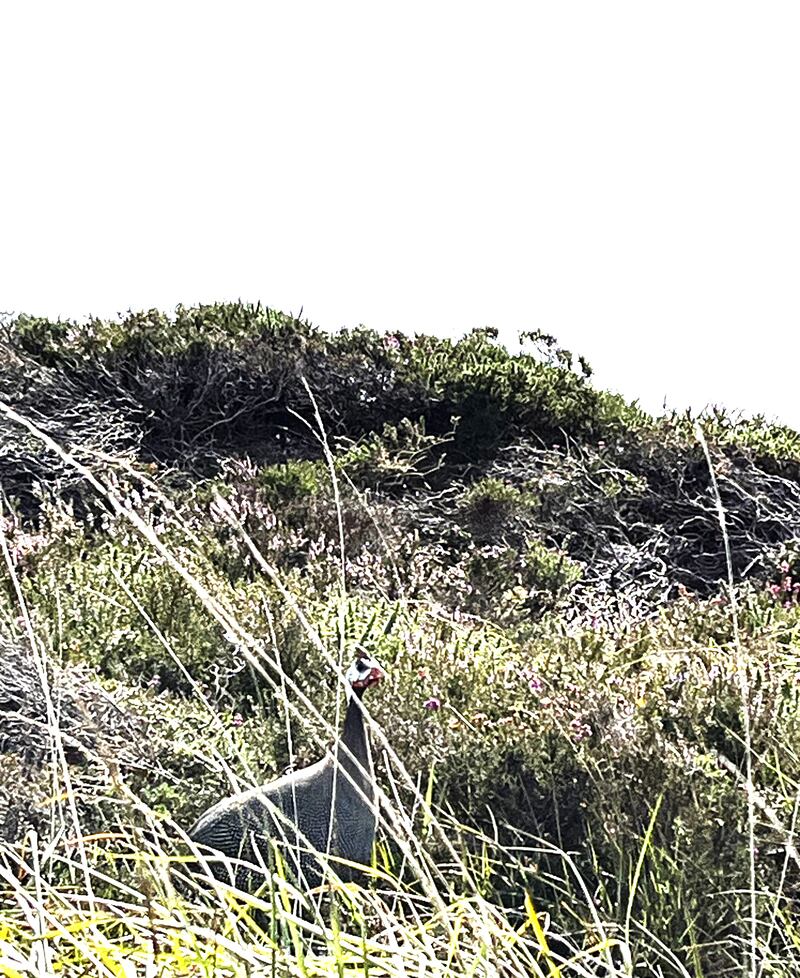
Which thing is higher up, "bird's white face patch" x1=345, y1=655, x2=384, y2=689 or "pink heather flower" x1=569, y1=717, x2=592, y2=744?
"bird's white face patch" x1=345, y1=655, x2=384, y2=689

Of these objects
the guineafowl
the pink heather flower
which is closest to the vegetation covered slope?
the pink heather flower

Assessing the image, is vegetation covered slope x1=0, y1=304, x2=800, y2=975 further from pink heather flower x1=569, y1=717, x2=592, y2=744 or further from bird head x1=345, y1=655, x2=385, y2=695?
bird head x1=345, y1=655, x2=385, y2=695

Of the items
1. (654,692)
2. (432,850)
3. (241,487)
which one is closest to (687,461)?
(241,487)

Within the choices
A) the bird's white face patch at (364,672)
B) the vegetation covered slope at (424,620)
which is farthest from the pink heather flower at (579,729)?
Result: the bird's white face patch at (364,672)

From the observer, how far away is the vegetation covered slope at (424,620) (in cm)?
405

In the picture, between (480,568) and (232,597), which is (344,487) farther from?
(232,597)

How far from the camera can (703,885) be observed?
4973mm

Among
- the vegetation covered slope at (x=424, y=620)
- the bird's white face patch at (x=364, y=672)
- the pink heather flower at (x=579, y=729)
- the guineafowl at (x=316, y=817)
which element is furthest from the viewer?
the pink heather flower at (x=579, y=729)

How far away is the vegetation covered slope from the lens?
4.05m

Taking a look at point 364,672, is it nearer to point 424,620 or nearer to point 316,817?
point 316,817

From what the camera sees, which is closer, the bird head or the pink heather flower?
the bird head

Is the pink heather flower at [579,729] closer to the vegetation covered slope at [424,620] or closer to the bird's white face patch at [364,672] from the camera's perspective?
the vegetation covered slope at [424,620]

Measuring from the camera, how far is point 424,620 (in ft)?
25.7

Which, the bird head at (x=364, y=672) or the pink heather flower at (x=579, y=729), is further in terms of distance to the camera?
the pink heather flower at (x=579, y=729)
